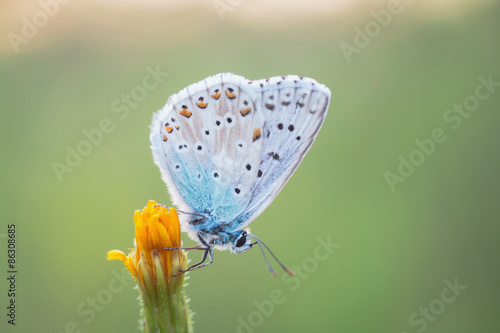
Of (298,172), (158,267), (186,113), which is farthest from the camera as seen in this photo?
(298,172)

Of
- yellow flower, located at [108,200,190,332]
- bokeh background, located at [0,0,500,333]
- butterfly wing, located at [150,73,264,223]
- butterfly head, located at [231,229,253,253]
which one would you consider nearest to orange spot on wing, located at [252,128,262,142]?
butterfly wing, located at [150,73,264,223]

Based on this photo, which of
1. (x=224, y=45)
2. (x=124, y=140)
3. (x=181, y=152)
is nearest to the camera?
(x=181, y=152)

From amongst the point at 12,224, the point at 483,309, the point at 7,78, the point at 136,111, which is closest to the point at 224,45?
the point at 136,111

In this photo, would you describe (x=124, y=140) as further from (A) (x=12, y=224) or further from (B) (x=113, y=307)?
(B) (x=113, y=307)

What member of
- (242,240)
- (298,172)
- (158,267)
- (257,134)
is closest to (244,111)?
(257,134)

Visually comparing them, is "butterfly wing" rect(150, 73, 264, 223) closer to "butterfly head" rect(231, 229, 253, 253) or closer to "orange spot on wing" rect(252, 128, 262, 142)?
"orange spot on wing" rect(252, 128, 262, 142)

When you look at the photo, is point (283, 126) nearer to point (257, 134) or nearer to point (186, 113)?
point (257, 134)

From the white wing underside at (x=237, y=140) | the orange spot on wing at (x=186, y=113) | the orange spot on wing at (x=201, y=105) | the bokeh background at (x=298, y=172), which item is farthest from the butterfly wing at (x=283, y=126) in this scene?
the bokeh background at (x=298, y=172)
